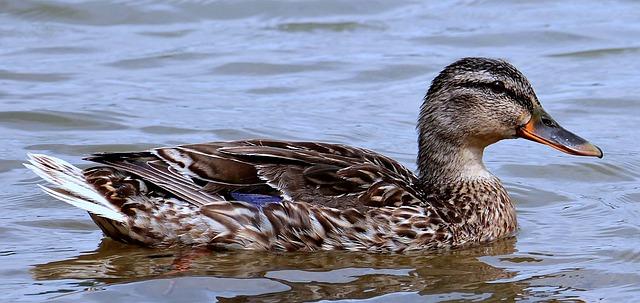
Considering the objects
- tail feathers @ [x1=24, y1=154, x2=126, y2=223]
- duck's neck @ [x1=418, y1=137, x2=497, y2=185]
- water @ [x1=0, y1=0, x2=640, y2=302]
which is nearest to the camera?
water @ [x1=0, y1=0, x2=640, y2=302]

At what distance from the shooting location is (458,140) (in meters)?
11.2

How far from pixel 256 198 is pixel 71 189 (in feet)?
4.19

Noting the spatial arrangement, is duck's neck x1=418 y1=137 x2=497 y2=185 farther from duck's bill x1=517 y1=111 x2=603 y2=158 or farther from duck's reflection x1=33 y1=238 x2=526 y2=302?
duck's reflection x1=33 y1=238 x2=526 y2=302

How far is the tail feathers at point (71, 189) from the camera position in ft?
34.1

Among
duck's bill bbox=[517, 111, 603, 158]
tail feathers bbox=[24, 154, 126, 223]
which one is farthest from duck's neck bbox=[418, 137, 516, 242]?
tail feathers bbox=[24, 154, 126, 223]

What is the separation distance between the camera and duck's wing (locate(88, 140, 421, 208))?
1045cm

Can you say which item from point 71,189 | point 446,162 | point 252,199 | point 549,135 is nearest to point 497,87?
point 549,135

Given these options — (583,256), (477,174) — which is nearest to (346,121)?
(477,174)

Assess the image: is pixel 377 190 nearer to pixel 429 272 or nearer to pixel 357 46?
pixel 429 272

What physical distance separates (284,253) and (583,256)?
2100mm

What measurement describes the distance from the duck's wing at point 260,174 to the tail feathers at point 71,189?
0.22 meters

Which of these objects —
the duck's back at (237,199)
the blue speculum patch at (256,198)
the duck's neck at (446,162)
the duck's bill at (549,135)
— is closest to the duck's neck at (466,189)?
the duck's neck at (446,162)

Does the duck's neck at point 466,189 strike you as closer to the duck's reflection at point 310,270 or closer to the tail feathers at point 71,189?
the duck's reflection at point 310,270

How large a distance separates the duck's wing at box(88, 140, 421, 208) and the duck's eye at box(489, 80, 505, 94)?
3.36 ft
